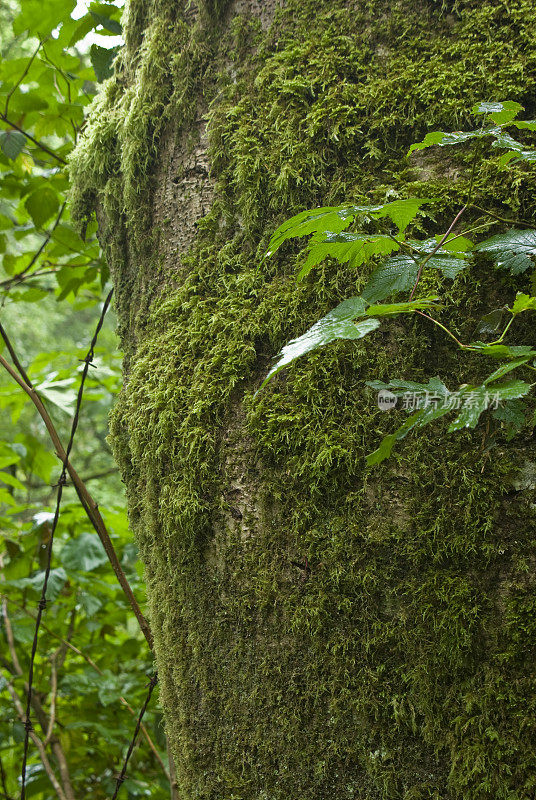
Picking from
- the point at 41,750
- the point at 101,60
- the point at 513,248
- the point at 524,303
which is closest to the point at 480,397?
the point at 524,303

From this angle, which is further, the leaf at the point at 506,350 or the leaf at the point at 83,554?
the leaf at the point at 83,554

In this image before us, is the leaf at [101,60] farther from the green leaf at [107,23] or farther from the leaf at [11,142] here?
the leaf at [11,142]

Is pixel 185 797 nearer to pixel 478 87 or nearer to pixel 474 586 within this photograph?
pixel 474 586

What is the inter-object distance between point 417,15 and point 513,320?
634mm

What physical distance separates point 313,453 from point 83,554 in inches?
58.0

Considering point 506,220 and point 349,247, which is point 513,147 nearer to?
point 506,220

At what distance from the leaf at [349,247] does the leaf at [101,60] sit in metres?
1.23

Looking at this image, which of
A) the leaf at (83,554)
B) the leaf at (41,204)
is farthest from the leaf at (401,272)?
the leaf at (83,554)

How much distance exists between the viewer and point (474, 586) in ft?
2.57

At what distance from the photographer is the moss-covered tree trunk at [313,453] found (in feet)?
2.55

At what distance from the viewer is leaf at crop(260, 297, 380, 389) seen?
603 millimetres

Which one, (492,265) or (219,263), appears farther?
(219,263)

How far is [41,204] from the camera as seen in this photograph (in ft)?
6.05

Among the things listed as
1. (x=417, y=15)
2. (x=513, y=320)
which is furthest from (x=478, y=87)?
(x=513, y=320)
